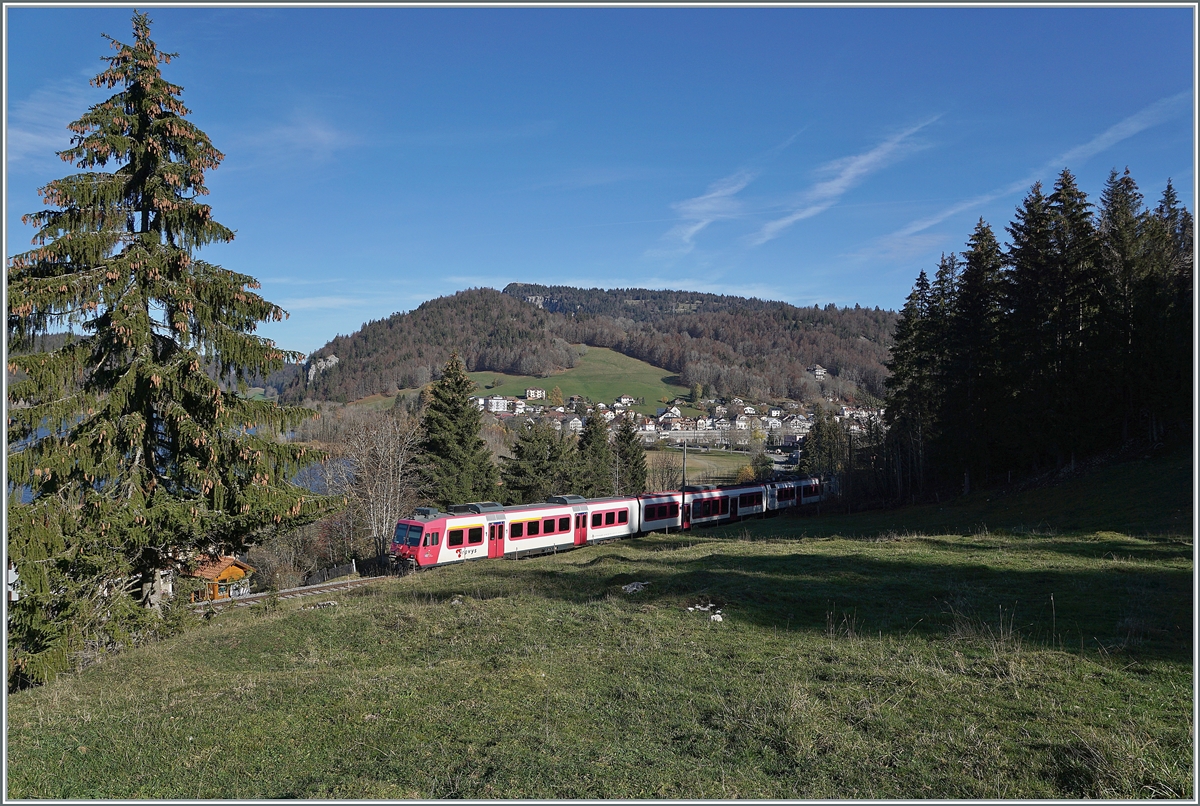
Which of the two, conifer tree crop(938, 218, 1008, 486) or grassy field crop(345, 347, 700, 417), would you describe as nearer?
conifer tree crop(938, 218, 1008, 486)

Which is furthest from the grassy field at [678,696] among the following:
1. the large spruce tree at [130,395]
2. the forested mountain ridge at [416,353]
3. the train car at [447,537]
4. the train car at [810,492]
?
the forested mountain ridge at [416,353]

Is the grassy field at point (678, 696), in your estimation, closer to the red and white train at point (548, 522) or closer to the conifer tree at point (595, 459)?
the red and white train at point (548, 522)

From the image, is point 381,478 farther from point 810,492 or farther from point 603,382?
point 603,382

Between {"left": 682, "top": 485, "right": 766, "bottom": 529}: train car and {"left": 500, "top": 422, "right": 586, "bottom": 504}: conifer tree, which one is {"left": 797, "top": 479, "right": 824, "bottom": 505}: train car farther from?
{"left": 500, "top": 422, "right": 586, "bottom": 504}: conifer tree

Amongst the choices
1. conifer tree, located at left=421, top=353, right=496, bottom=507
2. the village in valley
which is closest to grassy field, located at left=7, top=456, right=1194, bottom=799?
conifer tree, located at left=421, top=353, right=496, bottom=507

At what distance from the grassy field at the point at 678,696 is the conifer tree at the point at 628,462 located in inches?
1666

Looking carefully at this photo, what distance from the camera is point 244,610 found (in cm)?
1677

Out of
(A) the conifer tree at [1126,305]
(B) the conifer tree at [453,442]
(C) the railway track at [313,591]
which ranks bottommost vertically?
(C) the railway track at [313,591]

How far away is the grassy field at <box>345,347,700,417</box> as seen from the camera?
6068 inches

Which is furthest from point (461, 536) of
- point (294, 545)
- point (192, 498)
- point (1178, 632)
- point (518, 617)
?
point (294, 545)

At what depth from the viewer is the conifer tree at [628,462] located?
5775cm

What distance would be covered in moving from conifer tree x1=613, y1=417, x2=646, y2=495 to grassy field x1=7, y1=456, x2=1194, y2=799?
139 ft

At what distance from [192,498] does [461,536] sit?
1345 centimetres

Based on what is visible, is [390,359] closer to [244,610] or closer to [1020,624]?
[244,610]
